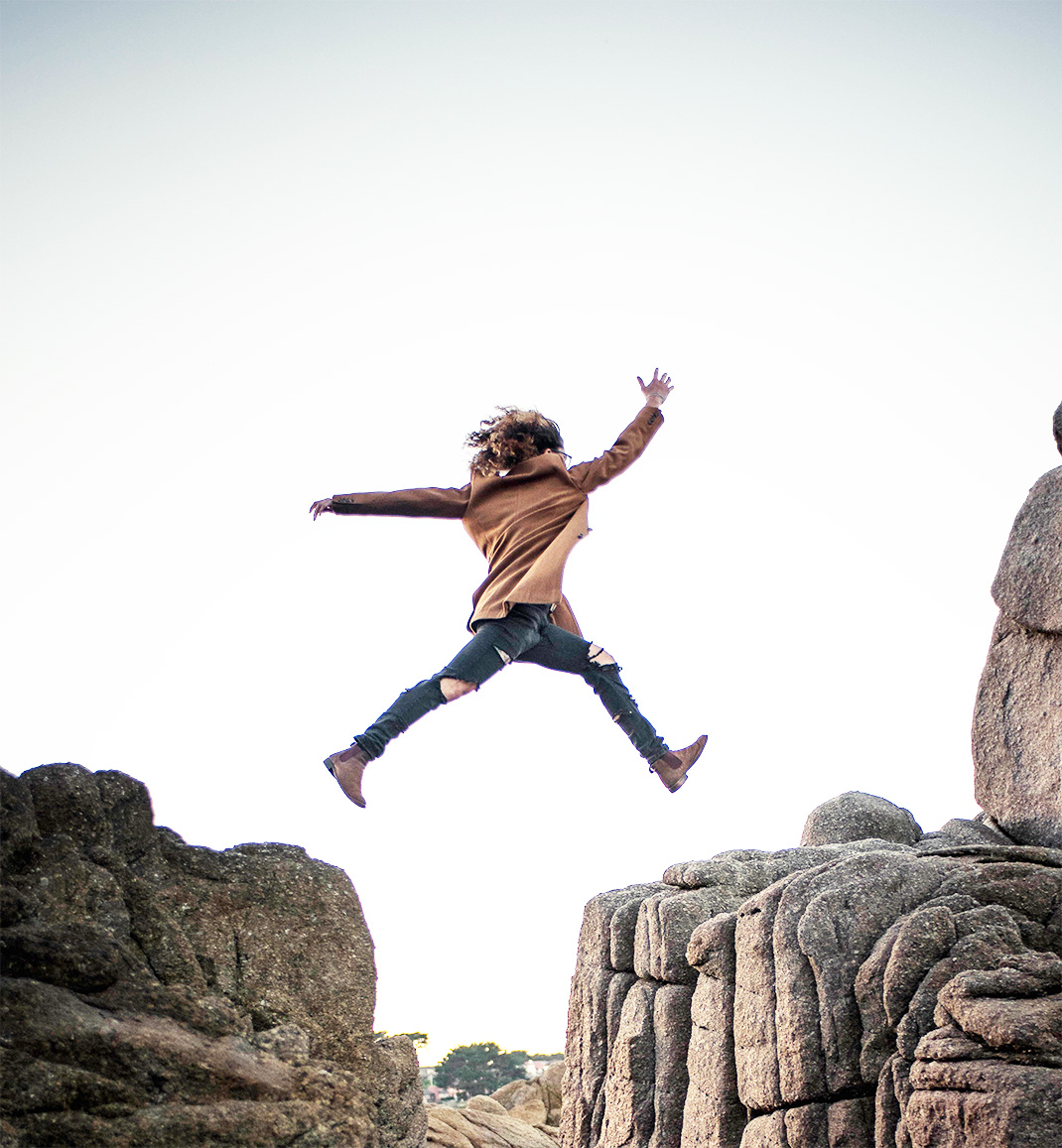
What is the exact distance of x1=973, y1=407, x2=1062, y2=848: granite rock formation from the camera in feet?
36.8

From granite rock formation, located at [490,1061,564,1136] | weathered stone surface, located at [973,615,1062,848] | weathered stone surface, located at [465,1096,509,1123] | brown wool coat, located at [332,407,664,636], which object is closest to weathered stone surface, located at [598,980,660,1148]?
weathered stone surface, located at [973,615,1062,848]

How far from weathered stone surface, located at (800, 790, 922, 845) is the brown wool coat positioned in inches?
175

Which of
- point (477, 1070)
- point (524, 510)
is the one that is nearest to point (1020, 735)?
point (524, 510)

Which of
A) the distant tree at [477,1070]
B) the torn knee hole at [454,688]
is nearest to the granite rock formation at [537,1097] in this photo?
the distant tree at [477,1070]

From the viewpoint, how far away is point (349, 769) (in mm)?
7492

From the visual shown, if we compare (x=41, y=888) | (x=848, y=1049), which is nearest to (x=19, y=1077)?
(x=41, y=888)

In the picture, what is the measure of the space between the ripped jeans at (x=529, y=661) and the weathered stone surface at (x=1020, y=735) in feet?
13.5

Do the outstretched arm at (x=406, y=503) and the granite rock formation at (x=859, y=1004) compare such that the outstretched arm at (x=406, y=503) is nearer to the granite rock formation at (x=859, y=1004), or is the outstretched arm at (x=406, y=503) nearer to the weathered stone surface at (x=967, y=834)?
the granite rock formation at (x=859, y=1004)

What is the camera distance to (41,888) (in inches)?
223

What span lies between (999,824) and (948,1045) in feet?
14.4

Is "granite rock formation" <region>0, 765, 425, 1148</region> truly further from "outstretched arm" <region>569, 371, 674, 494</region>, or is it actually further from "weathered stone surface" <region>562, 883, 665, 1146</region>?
"weathered stone surface" <region>562, 883, 665, 1146</region>

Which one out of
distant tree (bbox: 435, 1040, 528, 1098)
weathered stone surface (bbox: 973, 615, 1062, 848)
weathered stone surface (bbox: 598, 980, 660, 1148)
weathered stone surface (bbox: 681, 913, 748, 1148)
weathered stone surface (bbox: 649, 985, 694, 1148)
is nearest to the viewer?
weathered stone surface (bbox: 681, 913, 748, 1148)

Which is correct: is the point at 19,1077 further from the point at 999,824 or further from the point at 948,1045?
the point at 999,824

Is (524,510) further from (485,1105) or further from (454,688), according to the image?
(485,1105)
